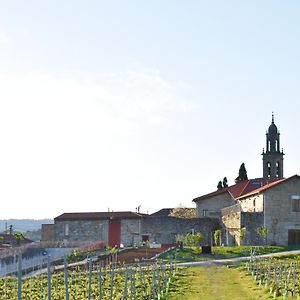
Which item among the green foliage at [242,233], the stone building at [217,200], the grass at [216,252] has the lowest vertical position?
the grass at [216,252]

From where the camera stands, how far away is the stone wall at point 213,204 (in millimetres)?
70312

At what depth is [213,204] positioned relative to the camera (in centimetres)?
7088

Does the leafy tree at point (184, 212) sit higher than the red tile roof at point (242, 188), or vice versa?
the red tile roof at point (242, 188)

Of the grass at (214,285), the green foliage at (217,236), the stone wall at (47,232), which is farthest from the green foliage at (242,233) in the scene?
the stone wall at (47,232)

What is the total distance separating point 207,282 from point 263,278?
2.48 meters

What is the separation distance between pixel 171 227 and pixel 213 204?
7.60m

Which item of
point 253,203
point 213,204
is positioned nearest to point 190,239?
point 253,203

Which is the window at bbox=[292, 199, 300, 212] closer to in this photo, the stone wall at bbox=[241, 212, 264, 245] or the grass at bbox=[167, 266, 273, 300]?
the stone wall at bbox=[241, 212, 264, 245]

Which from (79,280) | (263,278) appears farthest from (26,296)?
(263,278)

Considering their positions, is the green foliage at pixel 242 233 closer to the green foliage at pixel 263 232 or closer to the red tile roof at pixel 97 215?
the green foliage at pixel 263 232

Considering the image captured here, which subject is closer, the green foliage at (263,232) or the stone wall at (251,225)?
the green foliage at (263,232)

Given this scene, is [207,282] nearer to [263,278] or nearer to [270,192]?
[263,278]

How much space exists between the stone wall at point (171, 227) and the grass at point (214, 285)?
883 inches

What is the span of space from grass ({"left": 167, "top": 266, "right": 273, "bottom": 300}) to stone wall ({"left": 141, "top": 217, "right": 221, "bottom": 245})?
22.4m
